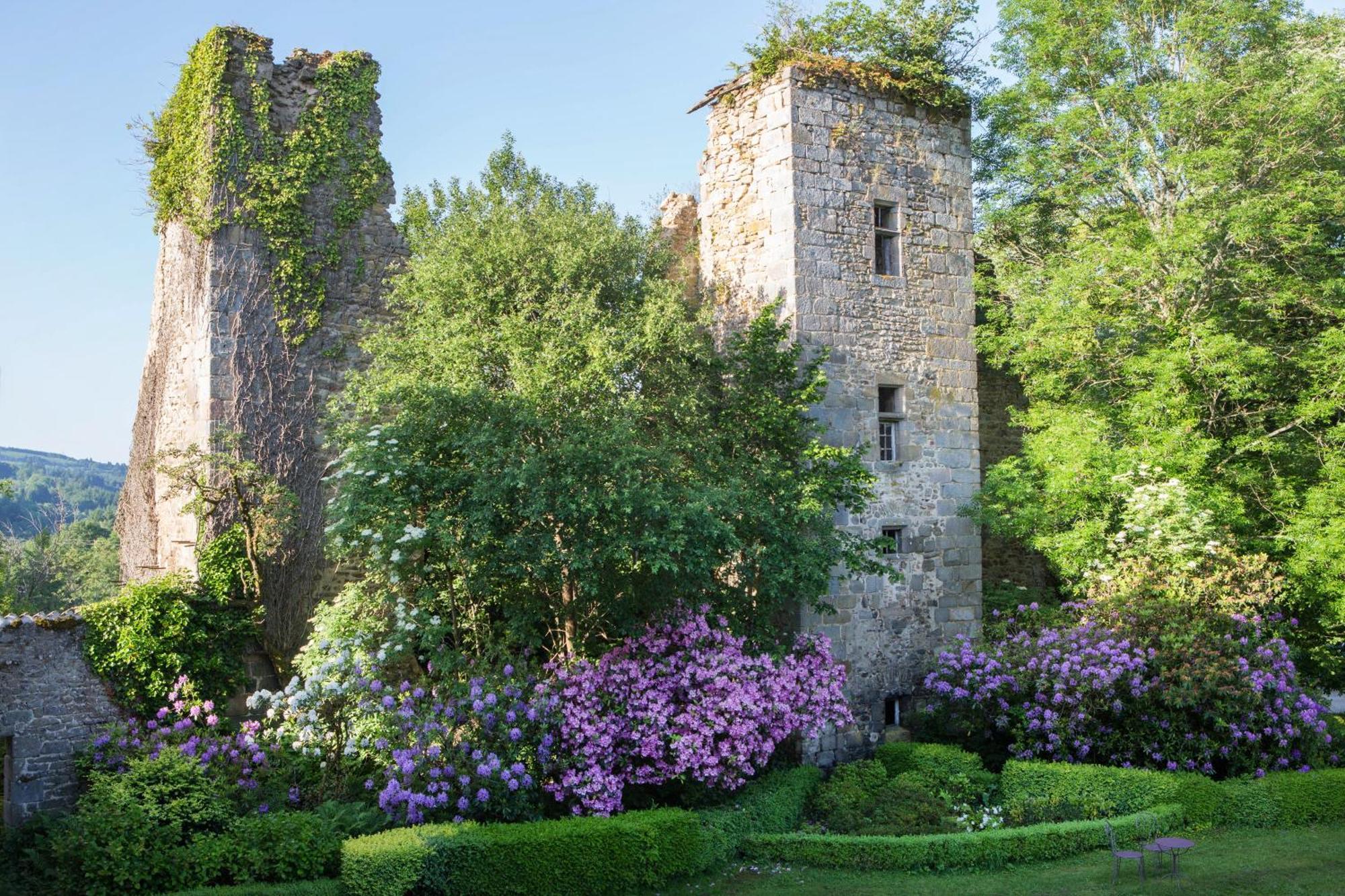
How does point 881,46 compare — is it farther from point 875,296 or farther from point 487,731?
point 487,731

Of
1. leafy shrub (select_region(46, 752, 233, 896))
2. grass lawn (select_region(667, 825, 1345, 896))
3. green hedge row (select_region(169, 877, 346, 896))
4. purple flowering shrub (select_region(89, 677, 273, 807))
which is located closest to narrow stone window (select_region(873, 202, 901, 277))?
grass lawn (select_region(667, 825, 1345, 896))

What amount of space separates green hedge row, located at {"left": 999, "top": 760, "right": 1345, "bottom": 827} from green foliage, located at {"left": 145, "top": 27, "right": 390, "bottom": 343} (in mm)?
9960

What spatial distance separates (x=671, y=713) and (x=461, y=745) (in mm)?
2201

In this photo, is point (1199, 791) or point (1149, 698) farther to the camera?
point (1149, 698)

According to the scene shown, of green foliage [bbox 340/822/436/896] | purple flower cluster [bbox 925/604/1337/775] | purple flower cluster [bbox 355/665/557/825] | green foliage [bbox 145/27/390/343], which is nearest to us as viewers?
green foliage [bbox 340/822/436/896]

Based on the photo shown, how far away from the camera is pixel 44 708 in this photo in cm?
1059

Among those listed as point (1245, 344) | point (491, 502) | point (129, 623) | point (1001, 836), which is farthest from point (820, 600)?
point (129, 623)

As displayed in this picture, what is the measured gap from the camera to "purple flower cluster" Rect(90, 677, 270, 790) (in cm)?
1045

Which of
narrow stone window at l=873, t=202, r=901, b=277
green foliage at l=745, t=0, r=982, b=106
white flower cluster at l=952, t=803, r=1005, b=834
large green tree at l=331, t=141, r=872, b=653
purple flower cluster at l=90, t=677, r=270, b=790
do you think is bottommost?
white flower cluster at l=952, t=803, r=1005, b=834

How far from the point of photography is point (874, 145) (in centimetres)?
1498

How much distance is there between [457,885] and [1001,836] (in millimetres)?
5228

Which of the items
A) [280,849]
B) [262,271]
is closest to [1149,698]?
[280,849]

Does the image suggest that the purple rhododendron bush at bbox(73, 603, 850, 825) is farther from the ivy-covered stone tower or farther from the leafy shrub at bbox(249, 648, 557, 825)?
the ivy-covered stone tower

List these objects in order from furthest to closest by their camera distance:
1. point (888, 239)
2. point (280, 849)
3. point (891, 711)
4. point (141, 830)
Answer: point (888, 239), point (891, 711), point (280, 849), point (141, 830)
